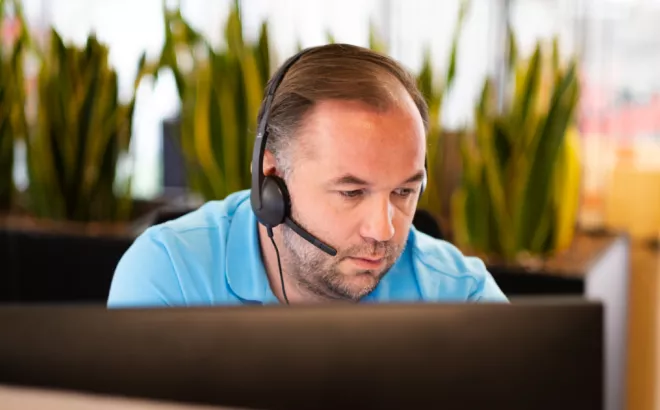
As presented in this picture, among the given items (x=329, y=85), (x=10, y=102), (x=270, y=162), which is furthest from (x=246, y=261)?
(x=10, y=102)

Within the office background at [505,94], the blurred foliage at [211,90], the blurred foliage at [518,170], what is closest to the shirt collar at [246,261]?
the office background at [505,94]

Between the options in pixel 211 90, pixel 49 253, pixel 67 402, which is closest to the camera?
pixel 67 402

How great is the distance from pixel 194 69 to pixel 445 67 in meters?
0.55

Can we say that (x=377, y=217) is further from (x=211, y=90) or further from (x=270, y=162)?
(x=211, y=90)

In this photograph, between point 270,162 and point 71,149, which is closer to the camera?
point 270,162

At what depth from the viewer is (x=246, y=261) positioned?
1185 mm

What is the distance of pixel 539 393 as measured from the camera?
29.0 inches

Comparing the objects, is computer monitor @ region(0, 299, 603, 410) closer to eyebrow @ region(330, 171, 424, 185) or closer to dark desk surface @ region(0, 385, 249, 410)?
dark desk surface @ region(0, 385, 249, 410)

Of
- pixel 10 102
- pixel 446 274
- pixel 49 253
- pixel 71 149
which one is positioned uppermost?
pixel 10 102

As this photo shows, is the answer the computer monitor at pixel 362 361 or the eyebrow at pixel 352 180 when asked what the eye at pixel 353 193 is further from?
the computer monitor at pixel 362 361

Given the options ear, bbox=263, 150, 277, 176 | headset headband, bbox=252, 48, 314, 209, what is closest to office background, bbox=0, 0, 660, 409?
headset headband, bbox=252, 48, 314, 209

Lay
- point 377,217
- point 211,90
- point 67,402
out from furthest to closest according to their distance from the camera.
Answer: point 211,90
point 377,217
point 67,402

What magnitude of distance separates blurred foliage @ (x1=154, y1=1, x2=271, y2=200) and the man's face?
0.63 m

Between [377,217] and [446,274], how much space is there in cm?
16
